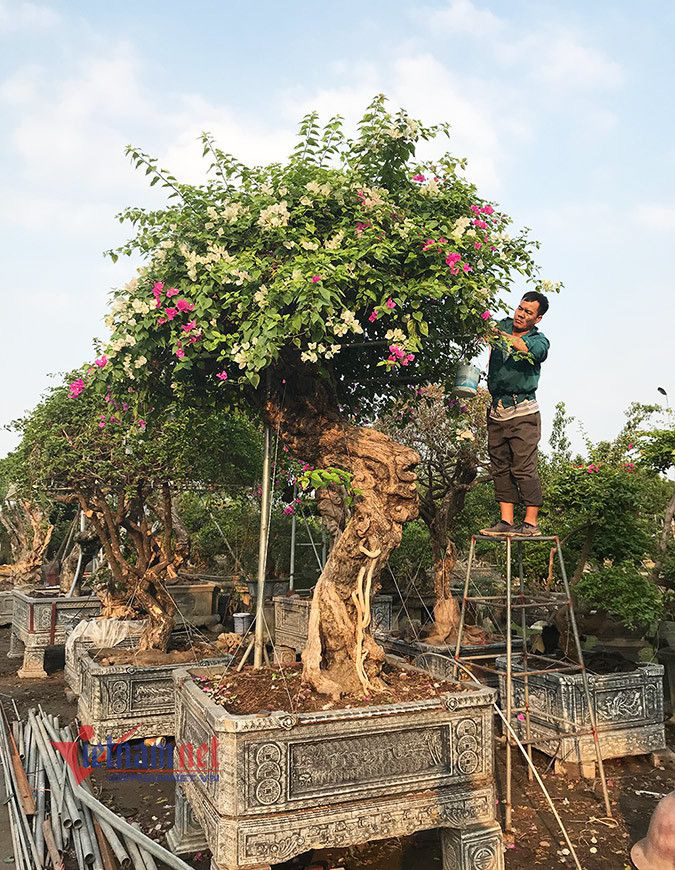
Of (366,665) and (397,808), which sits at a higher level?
(366,665)

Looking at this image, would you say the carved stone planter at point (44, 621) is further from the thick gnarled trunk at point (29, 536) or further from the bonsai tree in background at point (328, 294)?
the bonsai tree in background at point (328, 294)

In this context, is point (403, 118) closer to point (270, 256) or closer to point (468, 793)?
point (270, 256)

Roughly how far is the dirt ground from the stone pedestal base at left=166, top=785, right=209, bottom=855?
0.09 metres

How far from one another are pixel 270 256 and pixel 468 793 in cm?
428

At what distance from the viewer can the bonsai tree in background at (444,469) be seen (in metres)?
11.5

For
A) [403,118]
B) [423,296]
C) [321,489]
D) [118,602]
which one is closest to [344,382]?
[321,489]

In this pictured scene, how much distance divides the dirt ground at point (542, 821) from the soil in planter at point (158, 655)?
1738 millimetres

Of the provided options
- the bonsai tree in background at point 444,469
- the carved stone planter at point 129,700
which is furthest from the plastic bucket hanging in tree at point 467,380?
the bonsai tree in background at point 444,469

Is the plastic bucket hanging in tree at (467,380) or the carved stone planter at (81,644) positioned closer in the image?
the plastic bucket hanging in tree at (467,380)

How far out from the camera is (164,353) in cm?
593

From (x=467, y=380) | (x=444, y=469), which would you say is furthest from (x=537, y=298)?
(x=444, y=469)

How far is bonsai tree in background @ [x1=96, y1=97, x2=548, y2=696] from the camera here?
4996 mm

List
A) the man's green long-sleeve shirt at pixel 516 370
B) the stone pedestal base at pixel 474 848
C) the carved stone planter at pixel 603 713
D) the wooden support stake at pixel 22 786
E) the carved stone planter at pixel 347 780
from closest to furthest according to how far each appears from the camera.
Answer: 1. the carved stone planter at pixel 347 780
2. the stone pedestal base at pixel 474 848
3. the wooden support stake at pixel 22 786
4. the man's green long-sleeve shirt at pixel 516 370
5. the carved stone planter at pixel 603 713

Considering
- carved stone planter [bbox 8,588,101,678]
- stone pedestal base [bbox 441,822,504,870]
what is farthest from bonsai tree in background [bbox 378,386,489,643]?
carved stone planter [bbox 8,588,101,678]
